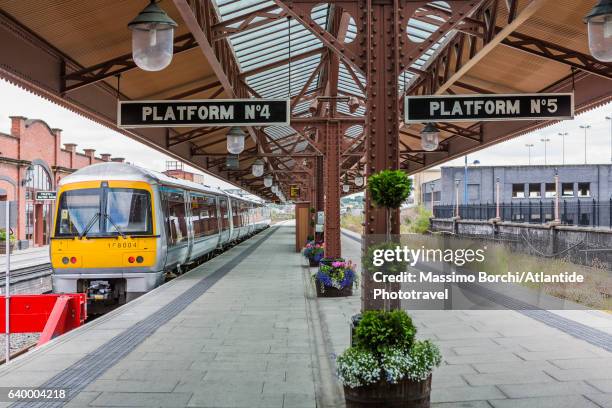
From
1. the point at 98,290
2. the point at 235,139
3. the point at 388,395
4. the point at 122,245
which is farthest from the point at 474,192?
the point at 388,395

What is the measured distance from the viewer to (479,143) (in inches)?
596

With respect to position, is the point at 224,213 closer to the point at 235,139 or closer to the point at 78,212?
the point at 78,212

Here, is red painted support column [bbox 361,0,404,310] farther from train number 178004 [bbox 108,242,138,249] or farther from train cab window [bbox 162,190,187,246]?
train cab window [bbox 162,190,187,246]

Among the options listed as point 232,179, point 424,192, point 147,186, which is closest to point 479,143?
point 147,186

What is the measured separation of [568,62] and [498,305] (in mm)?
5001

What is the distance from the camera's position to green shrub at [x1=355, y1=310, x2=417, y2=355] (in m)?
5.12

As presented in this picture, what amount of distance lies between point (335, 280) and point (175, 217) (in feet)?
16.5

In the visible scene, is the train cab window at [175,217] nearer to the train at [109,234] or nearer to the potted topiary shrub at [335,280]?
the train at [109,234]

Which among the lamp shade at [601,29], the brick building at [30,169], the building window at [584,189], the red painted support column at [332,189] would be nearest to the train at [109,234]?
the red painted support column at [332,189]

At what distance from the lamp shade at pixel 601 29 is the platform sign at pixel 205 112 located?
11.9 ft

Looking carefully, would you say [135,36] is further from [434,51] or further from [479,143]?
[479,143]

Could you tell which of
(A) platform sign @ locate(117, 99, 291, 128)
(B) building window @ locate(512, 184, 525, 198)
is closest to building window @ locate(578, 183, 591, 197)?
(B) building window @ locate(512, 184, 525, 198)

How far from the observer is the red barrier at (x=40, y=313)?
8797mm

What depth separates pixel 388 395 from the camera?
5012 millimetres
